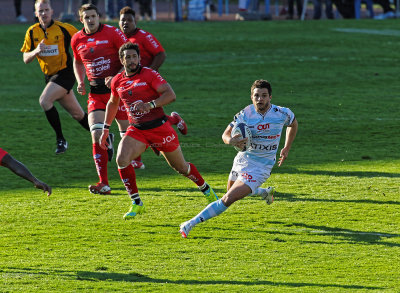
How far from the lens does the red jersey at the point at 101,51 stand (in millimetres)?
10672

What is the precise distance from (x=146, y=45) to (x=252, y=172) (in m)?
3.54

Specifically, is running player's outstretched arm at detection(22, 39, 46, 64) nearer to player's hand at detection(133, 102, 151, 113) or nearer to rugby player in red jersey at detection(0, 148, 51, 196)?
player's hand at detection(133, 102, 151, 113)

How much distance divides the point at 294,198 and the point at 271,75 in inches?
474

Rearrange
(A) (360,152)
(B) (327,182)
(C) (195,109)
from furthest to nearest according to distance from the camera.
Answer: (C) (195,109), (A) (360,152), (B) (327,182)

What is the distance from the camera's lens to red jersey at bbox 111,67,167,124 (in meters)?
9.08

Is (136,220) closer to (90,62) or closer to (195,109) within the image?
(90,62)

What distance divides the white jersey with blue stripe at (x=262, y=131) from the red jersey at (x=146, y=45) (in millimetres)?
3067

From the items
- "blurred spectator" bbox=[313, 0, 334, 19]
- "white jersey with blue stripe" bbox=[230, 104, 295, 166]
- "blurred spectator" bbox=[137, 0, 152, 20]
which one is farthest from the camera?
"blurred spectator" bbox=[313, 0, 334, 19]

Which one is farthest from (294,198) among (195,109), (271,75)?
(271,75)

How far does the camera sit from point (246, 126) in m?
8.35

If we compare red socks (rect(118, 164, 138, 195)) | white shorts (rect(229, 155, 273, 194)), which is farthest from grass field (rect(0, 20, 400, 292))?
white shorts (rect(229, 155, 273, 194))

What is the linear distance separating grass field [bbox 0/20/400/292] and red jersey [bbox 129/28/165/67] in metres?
1.59

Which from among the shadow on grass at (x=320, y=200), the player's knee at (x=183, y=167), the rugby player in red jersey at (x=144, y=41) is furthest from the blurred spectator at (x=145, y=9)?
the player's knee at (x=183, y=167)

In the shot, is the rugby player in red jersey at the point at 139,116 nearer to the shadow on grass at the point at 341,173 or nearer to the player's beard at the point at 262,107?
the player's beard at the point at 262,107
